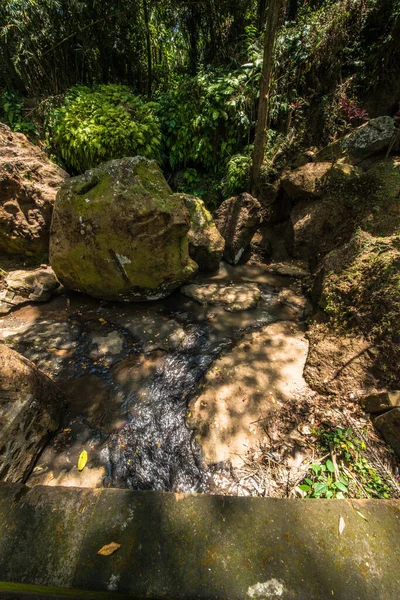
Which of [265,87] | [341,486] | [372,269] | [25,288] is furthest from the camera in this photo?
[265,87]

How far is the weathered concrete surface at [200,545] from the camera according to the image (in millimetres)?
1107

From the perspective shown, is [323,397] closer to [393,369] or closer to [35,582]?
[393,369]

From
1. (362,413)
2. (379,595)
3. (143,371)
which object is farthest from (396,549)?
(143,371)

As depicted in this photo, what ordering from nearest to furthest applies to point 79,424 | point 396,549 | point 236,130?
point 396,549
point 79,424
point 236,130

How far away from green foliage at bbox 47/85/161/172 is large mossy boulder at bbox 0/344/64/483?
4.97m

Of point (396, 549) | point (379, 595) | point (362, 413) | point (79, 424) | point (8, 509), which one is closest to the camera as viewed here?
point (379, 595)

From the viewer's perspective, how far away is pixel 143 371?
3252 mm

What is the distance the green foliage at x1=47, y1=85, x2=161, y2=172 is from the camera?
538 centimetres

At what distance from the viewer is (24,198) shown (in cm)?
484

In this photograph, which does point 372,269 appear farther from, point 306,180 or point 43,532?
point 43,532

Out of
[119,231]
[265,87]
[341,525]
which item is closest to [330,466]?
[341,525]

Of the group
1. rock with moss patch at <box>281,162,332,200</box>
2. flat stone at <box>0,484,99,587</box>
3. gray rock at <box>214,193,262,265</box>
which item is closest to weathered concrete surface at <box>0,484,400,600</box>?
flat stone at <box>0,484,99,587</box>

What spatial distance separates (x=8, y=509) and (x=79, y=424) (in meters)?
1.30

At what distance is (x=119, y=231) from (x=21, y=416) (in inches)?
105
